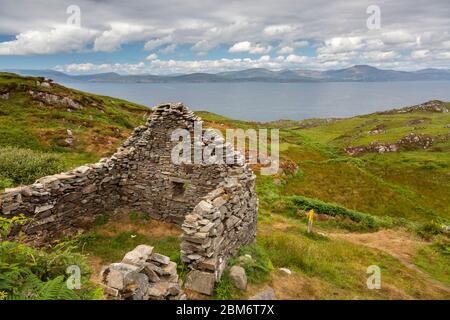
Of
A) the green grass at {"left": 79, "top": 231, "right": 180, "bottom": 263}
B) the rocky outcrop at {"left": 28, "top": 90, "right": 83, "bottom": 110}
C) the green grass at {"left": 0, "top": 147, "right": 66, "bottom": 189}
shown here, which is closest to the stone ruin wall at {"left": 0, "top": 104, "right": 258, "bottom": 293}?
Result: the green grass at {"left": 79, "top": 231, "right": 180, "bottom": 263}

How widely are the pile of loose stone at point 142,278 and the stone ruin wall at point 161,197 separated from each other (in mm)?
1024

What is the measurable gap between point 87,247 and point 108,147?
20.7 metres

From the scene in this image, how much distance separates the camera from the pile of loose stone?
24.5ft

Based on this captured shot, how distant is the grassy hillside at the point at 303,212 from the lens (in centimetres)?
1278

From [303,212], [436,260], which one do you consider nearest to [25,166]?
[303,212]

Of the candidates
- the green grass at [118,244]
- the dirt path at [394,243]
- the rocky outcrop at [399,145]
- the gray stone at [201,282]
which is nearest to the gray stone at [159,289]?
the gray stone at [201,282]

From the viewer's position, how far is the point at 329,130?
113 m

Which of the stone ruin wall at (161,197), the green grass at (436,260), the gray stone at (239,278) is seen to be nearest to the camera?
the gray stone at (239,278)

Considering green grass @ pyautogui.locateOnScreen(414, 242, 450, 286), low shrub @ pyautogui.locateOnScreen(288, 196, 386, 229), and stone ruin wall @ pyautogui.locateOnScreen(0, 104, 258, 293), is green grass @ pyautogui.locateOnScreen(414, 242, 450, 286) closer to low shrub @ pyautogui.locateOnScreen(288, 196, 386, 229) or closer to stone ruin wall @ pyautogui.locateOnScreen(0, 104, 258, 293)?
low shrub @ pyautogui.locateOnScreen(288, 196, 386, 229)

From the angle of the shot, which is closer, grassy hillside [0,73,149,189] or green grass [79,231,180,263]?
green grass [79,231,180,263]

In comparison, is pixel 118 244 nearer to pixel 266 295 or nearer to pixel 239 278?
pixel 239 278

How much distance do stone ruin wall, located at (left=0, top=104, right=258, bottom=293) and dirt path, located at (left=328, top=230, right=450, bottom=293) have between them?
9019 mm

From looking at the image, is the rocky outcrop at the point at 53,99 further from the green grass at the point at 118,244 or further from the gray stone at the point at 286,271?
the gray stone at the point at 286,271
